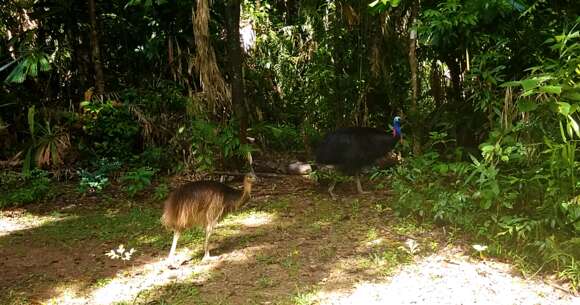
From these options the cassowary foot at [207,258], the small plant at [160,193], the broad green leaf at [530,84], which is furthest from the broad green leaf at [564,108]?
the small plant at [160,193]

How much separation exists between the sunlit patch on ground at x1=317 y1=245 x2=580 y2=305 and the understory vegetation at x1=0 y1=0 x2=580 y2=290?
0.66 ft

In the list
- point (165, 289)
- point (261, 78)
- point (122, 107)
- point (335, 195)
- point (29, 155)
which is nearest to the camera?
point (165, 289)

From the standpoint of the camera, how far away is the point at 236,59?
6820mm

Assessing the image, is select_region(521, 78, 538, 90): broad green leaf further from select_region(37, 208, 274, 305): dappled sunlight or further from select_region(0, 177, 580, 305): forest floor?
select_region(37, 208, 274, 305): dappled sunlight

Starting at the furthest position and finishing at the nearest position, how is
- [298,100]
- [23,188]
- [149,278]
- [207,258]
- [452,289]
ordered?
[298,100] → [23,188] → [207,258] → [149,278] → [452,289]

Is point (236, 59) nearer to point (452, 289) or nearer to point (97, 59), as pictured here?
point (97, 59)

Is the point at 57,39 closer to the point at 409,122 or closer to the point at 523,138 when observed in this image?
the point at 409,122

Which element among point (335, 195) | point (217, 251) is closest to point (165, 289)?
point (217, 251)

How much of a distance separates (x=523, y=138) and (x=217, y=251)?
267 cm

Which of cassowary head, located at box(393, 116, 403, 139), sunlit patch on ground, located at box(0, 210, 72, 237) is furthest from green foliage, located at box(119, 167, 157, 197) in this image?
cassowary head, located at box(393, 116, 403, 139)

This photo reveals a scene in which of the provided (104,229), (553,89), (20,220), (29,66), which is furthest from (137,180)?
(553,89)

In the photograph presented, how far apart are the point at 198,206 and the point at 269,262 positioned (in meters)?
0.72

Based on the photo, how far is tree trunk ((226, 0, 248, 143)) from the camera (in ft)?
21.9

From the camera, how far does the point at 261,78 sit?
874 cm
